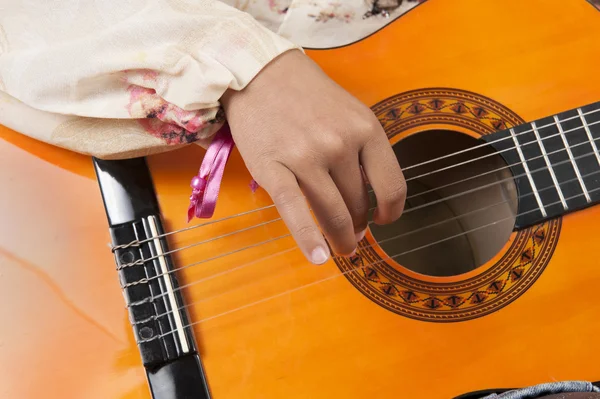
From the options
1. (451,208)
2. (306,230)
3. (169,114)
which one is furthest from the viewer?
(451,208)

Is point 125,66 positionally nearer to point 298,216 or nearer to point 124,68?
point 124,68

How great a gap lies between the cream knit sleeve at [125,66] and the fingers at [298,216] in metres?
0.16

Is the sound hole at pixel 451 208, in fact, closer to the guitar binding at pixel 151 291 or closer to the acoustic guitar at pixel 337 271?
the acoustic guitar at pixel 337 271

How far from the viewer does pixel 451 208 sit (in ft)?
4.11

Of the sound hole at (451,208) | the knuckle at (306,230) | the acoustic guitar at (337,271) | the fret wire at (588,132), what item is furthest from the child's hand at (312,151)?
the fret wire at (588,132)

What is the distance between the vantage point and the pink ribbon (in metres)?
0.75

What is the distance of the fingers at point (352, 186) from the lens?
0.66 meters


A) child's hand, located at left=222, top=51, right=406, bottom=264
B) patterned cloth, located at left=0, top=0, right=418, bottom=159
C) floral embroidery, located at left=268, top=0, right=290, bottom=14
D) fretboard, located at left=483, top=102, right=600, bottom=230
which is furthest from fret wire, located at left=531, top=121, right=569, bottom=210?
floral embroidery, located at left=268, top=0, right=290, bottom=14

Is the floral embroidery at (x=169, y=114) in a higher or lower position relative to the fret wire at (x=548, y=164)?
higher

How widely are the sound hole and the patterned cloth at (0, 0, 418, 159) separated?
376 mm

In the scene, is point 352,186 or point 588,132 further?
point 588,132

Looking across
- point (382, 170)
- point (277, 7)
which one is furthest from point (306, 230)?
point (277, 7)

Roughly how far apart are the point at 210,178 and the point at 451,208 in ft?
2.32

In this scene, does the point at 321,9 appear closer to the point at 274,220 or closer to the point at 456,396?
the point at 274,220
